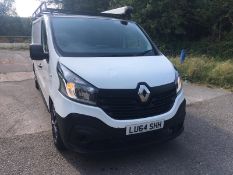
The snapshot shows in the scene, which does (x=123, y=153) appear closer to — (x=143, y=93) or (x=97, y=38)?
(x=143, y=93)

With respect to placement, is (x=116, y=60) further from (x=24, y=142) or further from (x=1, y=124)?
(x=1, y=124)

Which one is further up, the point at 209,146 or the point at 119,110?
the point at 119,110

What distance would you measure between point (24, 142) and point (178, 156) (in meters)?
2.23

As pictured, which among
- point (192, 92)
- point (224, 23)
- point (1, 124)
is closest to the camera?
point (1, 124)

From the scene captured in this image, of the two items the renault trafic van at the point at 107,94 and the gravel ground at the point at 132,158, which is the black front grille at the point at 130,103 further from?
the gravel ground at the point at 132,158

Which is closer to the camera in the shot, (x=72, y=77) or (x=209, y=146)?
(x=72, y=77)

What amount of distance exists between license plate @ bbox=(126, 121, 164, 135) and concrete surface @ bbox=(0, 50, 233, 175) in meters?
0.51

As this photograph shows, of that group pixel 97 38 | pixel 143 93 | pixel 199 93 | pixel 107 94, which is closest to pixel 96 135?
pixel 107 94

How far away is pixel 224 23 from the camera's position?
1631 centimetres

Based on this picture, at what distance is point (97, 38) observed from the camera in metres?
4.60

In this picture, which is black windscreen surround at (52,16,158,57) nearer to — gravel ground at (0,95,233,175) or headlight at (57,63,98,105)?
headlight at (57,63,98,105)

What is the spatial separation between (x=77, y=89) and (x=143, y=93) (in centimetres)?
77

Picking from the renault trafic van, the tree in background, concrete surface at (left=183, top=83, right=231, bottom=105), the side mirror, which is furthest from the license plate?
the tree in background

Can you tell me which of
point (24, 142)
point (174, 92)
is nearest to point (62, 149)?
point (24, 142)
